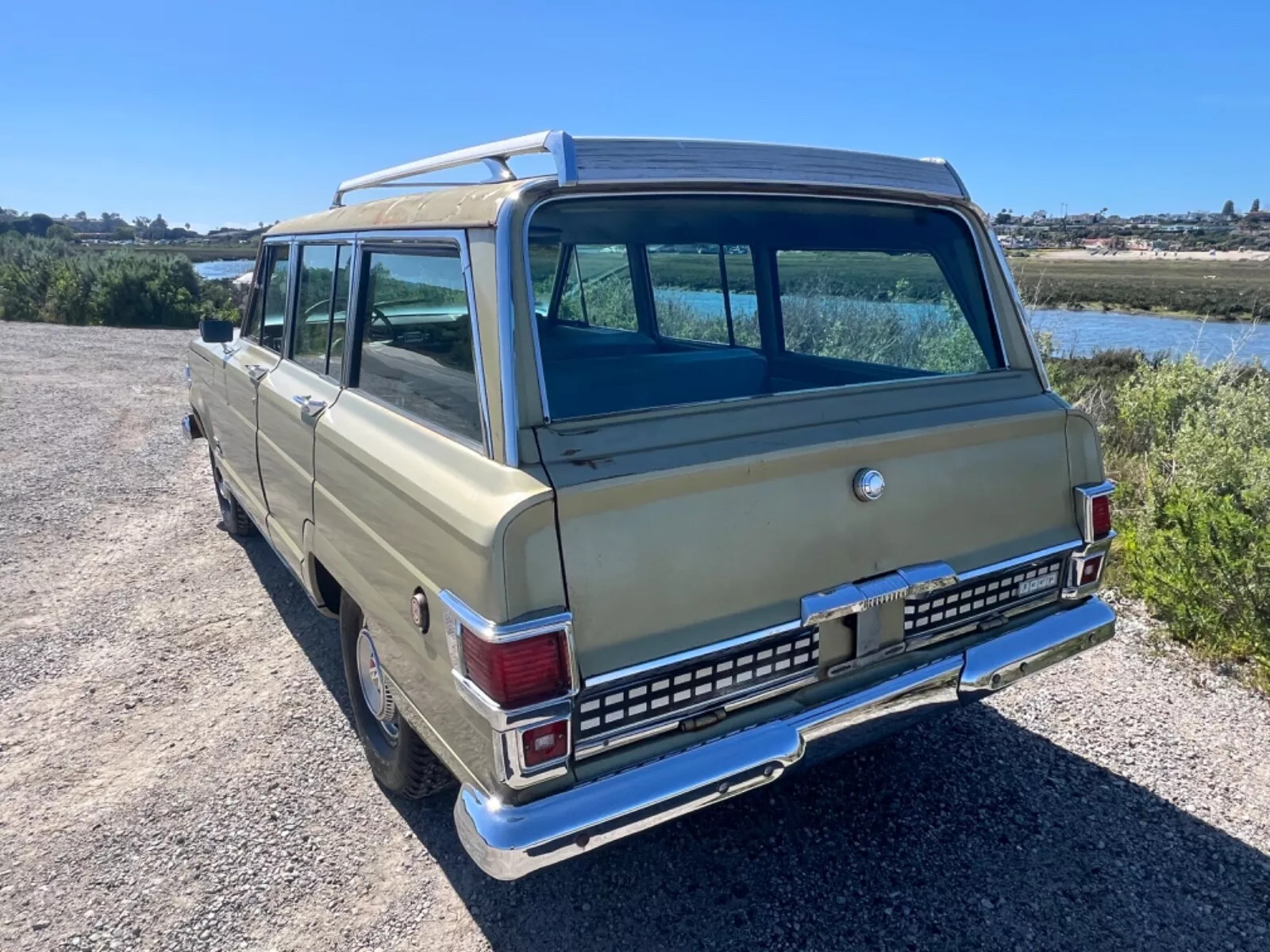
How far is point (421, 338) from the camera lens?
2.62 meters

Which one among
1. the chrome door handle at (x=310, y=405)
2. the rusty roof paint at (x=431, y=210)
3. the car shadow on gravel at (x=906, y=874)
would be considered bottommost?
the car shadow on gravel at (x=906, y=874)

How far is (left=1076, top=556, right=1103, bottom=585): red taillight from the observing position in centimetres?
285

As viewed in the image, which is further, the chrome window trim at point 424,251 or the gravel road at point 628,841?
the gravel road at point 628,841

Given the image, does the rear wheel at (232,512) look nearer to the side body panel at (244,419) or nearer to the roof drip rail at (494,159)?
the side body panel at (244,419)

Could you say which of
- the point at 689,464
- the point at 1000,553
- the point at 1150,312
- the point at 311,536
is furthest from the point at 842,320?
Answer: the point at 1150,312

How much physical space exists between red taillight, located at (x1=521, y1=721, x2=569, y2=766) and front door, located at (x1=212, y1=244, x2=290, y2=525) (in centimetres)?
259

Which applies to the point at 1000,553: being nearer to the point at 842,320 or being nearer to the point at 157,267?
the point at 842,320

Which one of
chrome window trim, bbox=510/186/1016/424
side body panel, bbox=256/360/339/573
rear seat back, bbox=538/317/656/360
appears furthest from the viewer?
side body panel, bbox=256/360/339/573

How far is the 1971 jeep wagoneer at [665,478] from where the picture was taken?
2008mm

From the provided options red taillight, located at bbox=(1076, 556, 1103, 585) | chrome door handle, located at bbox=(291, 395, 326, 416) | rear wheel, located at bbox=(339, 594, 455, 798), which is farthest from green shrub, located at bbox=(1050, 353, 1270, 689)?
chrome door handle, located at bbox=(291, 395, 326, 416)

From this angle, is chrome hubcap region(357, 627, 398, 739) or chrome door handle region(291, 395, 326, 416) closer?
chrome hubcap region(357, 627, 398, 739)

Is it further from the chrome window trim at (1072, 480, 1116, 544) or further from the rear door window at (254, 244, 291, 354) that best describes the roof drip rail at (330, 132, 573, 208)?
the chrome window trim at (1072, 480, 1116, 544)

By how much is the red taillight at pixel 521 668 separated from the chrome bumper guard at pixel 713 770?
0.27 metres

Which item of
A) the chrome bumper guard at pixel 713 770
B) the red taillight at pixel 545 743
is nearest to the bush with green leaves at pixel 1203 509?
the chrome bumper guard at pixel 713 770
